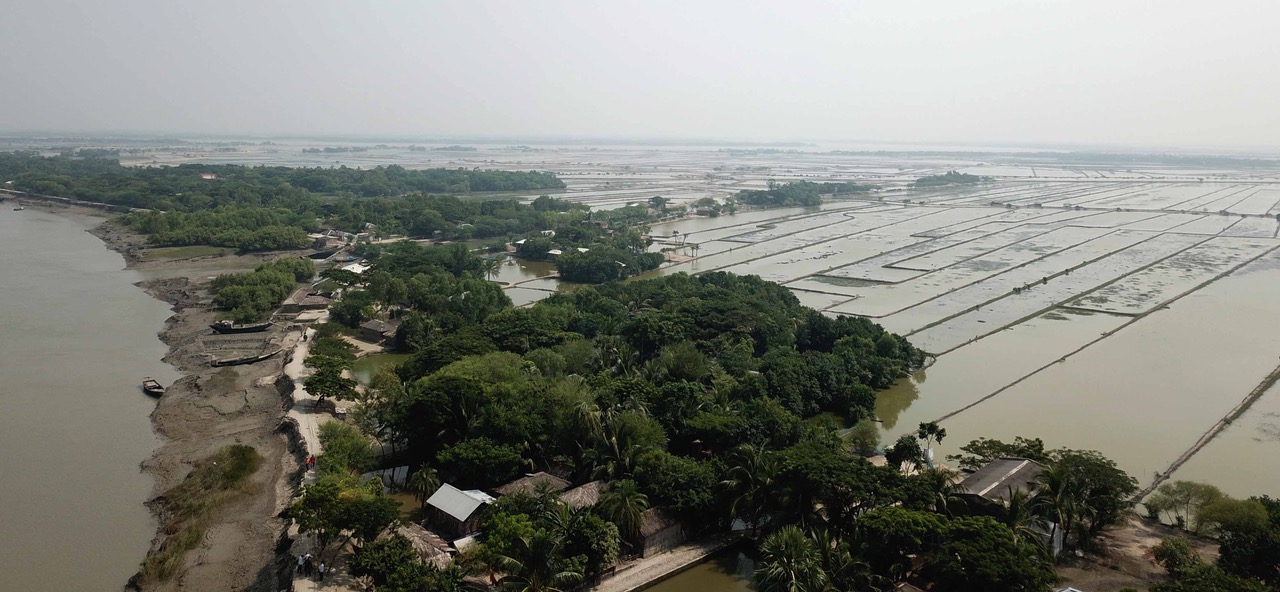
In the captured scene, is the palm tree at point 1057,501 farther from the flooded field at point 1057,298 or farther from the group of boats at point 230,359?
the group of boats at point 230,359

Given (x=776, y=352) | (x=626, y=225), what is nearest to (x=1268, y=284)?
(x=776, y=352)

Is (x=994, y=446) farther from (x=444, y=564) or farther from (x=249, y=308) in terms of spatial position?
(x=249, y=308)

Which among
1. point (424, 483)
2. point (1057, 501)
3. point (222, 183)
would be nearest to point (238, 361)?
point (424, 483)

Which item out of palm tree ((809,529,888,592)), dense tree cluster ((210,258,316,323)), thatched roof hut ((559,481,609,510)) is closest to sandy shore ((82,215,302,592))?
dense tree cluster ((210,258,316,323))

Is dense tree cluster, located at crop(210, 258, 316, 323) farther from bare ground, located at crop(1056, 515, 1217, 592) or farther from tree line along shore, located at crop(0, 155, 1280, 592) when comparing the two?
bare ground, located at crop(1056, 515, 1217, 592)

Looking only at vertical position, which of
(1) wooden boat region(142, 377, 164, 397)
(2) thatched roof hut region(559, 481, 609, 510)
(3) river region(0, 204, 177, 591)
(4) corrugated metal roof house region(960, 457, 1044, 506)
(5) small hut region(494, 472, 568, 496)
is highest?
(4) corrugated metal roof house region(960, 457, 1044, 506)

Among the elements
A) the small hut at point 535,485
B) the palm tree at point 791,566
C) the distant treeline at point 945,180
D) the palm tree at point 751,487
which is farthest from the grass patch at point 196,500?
the distant treeline at point 945,180
